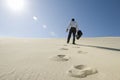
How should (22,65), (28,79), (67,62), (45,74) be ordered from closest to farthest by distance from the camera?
(28,79) → (45,74) → (22,65) → (67,62)

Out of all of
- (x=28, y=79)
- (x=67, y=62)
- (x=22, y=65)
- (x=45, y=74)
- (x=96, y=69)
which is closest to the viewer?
(x=28, y=79)

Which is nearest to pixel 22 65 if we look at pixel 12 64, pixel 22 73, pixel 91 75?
pixel 12 64

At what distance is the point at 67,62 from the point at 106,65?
2.36ft

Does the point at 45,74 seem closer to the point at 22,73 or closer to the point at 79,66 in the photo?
the point at 22,73

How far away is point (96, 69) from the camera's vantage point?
3467 millimetres

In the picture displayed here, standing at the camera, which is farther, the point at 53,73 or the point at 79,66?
the point at 79,66

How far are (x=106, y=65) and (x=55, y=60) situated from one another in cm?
100

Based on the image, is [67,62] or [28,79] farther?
[67,62]

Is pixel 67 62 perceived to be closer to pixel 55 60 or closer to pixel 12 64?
pixel 55 60

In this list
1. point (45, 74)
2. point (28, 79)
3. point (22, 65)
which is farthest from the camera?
point (22, 65)

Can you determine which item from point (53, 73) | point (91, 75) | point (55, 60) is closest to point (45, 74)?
point (53, 73)

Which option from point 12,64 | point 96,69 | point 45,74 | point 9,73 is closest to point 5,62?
point 12,64

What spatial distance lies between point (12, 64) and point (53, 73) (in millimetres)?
915

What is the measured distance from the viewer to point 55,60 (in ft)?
13.8
